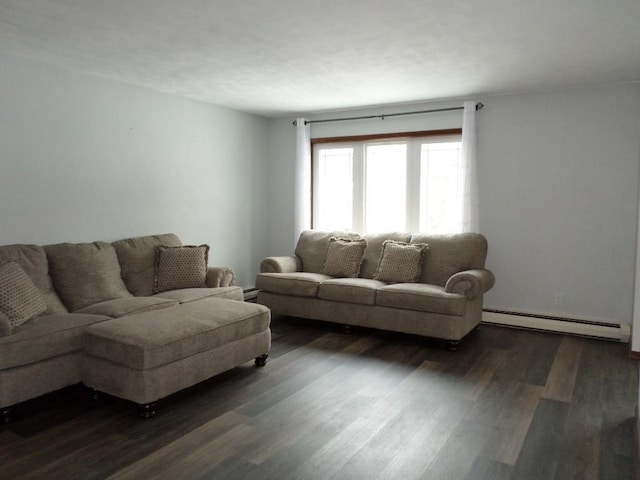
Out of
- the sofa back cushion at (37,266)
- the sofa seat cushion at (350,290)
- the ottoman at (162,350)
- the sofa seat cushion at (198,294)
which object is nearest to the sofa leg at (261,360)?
the ottoman at (162,350)

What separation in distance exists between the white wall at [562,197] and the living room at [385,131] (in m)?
0.01

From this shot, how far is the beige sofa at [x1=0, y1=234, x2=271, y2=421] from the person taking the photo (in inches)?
118

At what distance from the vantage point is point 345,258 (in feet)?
17.7

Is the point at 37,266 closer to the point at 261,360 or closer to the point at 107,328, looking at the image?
the point at 107,328

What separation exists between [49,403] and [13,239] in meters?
1.50

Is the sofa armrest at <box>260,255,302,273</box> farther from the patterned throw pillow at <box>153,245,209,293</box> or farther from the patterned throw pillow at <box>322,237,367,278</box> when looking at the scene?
the patterned throw pillow at <box>153,245,209,293</box>

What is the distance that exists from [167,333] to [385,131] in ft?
12.6

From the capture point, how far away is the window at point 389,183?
561 cm

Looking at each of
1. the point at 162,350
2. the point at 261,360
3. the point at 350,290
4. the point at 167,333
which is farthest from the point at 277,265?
the point at 162,350

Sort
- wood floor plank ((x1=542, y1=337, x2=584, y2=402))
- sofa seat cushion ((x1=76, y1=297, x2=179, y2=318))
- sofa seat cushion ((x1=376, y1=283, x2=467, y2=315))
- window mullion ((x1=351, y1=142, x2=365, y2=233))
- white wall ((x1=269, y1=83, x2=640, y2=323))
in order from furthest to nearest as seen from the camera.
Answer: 1. window mullion ((x1=351, y1=142, x2=365, y2=233))
2. white wall ((x1=269, y1=83, x2=640, y2=323))
3. sofa seat cushion ((x1=376, y1=283, x2=467, y2=315))
4. sofa seat cushion ((x1=76, y1=297, x2=179, y2=318))
5. wood floor plank ((x1=542, y1=337, x2=584, y2=402))

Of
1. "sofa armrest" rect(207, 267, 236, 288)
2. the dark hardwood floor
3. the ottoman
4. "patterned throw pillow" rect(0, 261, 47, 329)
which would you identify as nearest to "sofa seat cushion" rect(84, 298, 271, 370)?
the ottoman

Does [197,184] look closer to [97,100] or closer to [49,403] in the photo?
[97,100]

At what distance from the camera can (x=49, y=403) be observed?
127 inches

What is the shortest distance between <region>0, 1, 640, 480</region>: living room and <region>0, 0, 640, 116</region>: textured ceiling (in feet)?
0.14
